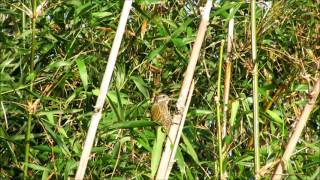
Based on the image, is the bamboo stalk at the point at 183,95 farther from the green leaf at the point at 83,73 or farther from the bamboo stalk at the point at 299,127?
the green leaf at the point at 83,73

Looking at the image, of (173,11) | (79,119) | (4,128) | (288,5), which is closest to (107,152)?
(79,119)

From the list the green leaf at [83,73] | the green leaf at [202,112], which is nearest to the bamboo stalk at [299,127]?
the green leaf at [202,112]

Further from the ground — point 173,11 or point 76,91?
point 173,11

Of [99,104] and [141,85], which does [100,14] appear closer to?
[141,85]

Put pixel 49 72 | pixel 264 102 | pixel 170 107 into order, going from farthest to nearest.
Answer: pixel 264 102 → pixel 49 72 → pixel 170 107

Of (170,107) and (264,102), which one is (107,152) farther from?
(264,102)

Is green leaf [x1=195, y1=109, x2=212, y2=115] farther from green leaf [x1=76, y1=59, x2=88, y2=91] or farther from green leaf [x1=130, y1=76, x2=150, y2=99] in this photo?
green leaf [x1=76, y1=59, x2=88, y2=91]
